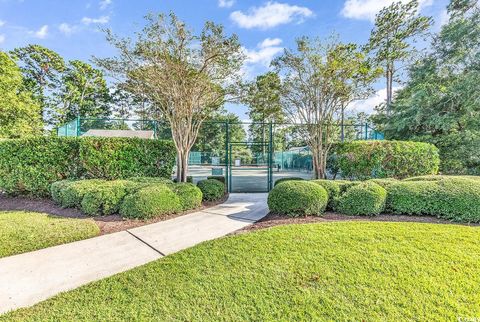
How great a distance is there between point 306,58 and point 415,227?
5.42 meters

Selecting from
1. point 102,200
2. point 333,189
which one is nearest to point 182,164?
point 102,200

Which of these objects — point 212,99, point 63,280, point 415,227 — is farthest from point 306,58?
point 63,280

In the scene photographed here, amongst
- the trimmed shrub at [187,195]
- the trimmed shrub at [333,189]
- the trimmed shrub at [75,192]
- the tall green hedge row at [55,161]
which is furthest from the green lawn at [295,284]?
the tall green hedge row at [55,161]

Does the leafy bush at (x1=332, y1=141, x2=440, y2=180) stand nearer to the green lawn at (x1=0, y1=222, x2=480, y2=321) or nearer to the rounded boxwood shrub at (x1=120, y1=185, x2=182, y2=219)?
the green lawn at (x1=0, y1=222, x2=480, y2=321)

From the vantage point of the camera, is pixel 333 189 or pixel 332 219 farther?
pixel 333 189

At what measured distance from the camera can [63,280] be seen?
264 cm

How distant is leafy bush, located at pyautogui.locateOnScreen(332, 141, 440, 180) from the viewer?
282 inches

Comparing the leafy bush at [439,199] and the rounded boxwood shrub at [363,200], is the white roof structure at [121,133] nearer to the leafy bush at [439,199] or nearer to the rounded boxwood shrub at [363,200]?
the rounded boxwood shrub at [363,200]

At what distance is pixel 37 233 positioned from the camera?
12.3ft

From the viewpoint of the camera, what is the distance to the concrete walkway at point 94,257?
2490 mm

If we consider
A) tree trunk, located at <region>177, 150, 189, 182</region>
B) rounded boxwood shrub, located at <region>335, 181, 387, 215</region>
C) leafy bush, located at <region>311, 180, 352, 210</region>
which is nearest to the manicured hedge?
tree trunk, located at <region>177, 150, 189, 182</region>

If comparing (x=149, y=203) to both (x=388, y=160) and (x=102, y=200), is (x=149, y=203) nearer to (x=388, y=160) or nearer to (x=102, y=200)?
(x=102, y=200)

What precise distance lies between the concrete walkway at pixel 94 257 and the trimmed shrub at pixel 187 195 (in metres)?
0.62

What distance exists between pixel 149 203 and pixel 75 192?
6.39 feet
